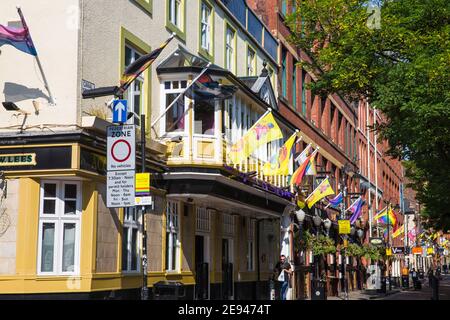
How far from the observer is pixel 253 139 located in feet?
70.5

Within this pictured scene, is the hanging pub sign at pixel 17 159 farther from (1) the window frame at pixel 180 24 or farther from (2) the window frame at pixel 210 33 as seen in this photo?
(2) the window frame at pixel 210 33

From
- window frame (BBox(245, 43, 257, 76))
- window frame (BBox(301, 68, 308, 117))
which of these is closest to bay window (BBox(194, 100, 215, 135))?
window frame (BBox(245, 43, 257, 76))

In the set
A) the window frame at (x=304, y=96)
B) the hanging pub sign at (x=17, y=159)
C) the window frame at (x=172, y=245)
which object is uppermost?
the window frame at (x=304, y=96)

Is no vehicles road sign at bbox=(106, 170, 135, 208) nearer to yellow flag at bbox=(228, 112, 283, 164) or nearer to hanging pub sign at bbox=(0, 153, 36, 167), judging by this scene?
hanging pub sign at bbox=(0, 153, 36, 167)

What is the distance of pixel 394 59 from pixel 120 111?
36.9 feet

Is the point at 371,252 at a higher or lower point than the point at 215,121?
lower

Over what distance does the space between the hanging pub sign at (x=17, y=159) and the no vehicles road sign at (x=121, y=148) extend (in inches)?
77.4

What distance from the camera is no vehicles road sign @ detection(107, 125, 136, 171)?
15.4 m

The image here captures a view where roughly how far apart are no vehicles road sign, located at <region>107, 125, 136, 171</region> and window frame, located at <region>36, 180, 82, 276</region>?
1783 mm

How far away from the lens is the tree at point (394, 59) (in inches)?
807

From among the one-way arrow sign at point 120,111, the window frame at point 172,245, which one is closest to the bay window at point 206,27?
the window frame at point 172,245

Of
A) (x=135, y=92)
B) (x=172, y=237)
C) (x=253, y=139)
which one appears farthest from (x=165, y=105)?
(x=172, y=237)

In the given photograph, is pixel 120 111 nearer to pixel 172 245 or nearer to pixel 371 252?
pixel 172 245

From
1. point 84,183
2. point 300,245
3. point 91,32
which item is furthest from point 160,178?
point 300,245
